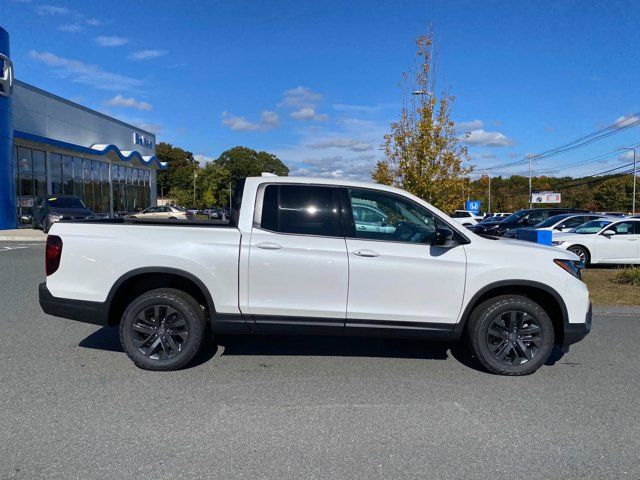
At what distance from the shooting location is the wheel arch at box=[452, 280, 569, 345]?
4.75m

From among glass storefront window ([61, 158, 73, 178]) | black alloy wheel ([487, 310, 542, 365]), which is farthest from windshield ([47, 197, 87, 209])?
black alloy wheel ([487, 310, 542, 365])

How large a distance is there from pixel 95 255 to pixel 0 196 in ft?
78.9

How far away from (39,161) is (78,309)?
28.8 meters

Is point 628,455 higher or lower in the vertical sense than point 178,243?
lower

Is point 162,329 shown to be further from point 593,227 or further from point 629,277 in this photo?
point 593,227

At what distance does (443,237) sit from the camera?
15.2 feet

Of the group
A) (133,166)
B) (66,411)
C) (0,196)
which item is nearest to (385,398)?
(66,411)

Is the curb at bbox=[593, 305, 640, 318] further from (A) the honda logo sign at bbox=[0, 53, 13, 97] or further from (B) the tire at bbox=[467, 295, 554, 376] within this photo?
(A) the honda logo sign at bbox=[0, 53, 13, 97]

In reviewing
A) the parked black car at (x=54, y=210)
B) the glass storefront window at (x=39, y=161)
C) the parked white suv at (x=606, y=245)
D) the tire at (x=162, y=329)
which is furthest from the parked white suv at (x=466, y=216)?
the tire at (x=162, y=329)

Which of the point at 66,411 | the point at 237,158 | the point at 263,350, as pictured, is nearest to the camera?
the point at 66,411

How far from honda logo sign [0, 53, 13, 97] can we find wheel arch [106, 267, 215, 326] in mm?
24300

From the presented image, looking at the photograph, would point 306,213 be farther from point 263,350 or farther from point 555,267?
point 555,267

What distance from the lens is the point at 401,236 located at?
193 inches

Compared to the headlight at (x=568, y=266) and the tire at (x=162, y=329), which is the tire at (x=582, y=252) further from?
the tire at (x=162, y=329)
